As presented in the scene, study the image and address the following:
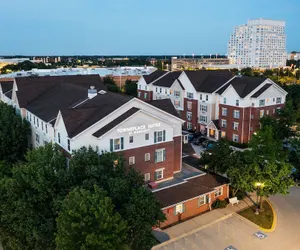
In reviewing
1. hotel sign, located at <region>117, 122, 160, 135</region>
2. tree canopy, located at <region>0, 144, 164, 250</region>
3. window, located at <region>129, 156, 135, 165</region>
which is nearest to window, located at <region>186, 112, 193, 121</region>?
hotel sign, located at <region>117, 122, 160, 135</region>

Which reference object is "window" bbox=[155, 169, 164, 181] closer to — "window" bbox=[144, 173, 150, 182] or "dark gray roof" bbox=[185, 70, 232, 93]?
"window" bbox=[144, 173, 150, 182]

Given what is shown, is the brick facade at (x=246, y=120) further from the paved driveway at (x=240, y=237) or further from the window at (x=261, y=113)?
the paved driveway at (x=240, y=237)

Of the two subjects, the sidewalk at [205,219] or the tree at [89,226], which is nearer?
the tree at [89,226]

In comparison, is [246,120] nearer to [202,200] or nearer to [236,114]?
A: [236,114]

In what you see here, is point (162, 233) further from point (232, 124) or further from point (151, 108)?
point (232, 124)

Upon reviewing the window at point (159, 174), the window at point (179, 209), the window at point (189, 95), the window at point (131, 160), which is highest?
the window at point (189, 95)

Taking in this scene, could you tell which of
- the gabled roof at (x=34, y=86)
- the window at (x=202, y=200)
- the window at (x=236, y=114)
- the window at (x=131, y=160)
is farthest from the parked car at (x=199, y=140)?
the window at (x=131, y=160)
